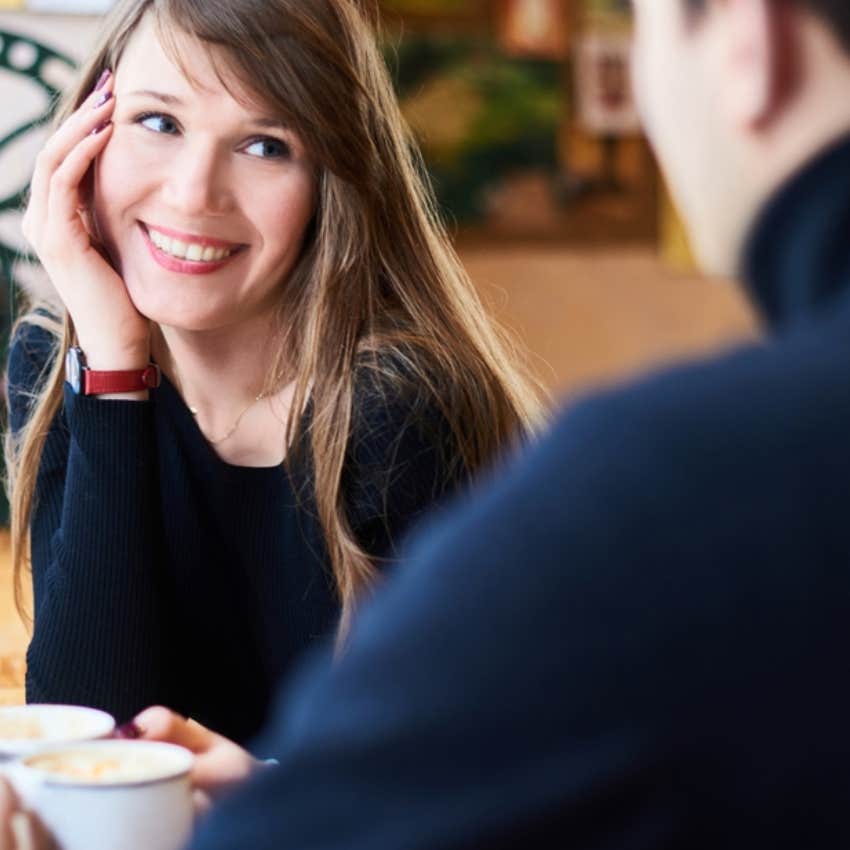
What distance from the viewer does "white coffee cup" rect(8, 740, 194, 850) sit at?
74 cm

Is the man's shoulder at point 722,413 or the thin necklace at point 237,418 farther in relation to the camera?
the thin necklace at point 237,418

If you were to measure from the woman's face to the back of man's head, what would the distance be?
2.93ft

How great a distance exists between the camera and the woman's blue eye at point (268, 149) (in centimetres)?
147

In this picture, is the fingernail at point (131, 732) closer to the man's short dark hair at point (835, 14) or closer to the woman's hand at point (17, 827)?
the woman's hand at point (17, 827)

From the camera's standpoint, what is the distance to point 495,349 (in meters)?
1.62

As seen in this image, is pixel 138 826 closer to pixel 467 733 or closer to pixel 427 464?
pixel 467 733

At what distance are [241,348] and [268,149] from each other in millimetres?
231

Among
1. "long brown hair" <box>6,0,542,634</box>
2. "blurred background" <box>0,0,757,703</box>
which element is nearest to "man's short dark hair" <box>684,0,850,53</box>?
"long brown hair" <box>6,0,542,634</box>

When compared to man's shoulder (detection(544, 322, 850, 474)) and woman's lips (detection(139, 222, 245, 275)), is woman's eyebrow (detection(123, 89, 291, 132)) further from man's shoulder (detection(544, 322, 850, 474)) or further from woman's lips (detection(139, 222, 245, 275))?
man's shoulder (detection(544, 322, 850, 474))

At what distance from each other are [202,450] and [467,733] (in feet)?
3.74

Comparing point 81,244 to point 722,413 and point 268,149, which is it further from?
point 722,413

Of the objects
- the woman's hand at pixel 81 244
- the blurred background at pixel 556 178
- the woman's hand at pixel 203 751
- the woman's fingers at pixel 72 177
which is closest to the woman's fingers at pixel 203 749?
the woman's hand at pixel 203 751

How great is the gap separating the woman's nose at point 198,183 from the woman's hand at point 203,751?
62 cm

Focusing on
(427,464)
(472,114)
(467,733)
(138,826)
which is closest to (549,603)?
(467,733)
